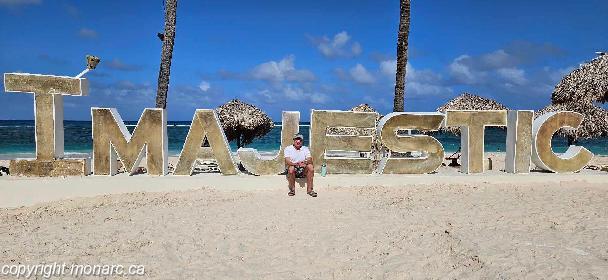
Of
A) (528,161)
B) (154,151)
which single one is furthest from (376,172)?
(154,151)

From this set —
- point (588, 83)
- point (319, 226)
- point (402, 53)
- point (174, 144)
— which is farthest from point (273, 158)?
point (174, 144)

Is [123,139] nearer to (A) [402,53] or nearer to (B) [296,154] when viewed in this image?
(B) [296,154]

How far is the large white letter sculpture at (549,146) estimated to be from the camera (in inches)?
486

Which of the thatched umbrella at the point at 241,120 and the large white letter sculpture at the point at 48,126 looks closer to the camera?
the large white letter sculpture at the point at 48,126

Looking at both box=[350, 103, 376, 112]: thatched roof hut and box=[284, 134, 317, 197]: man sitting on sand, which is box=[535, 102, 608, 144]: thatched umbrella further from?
box=[284, 134, 317, 197]: man sitting on sand

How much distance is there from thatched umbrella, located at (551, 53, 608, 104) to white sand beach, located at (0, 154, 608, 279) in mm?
4313

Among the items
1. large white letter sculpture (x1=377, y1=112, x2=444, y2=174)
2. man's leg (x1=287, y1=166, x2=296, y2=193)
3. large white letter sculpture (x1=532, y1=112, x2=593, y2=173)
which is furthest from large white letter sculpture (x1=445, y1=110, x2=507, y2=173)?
man's leg (x1=287, y1=166, x2=296, y2=193)

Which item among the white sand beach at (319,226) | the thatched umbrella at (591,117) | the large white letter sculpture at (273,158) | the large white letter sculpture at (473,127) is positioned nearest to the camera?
the white sand beach at (319,226)

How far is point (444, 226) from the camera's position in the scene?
7438 mm

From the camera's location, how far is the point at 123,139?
11.3 metres

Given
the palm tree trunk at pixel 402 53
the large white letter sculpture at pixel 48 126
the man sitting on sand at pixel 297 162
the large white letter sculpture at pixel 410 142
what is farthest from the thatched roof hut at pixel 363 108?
the large white letter sculpture at pixel 48 126

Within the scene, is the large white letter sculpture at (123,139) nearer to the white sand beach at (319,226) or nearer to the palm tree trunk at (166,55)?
the white sand beach at (319,226)

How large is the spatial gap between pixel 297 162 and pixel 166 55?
19.1ft

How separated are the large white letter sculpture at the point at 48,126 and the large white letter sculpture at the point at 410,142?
7644 mm
